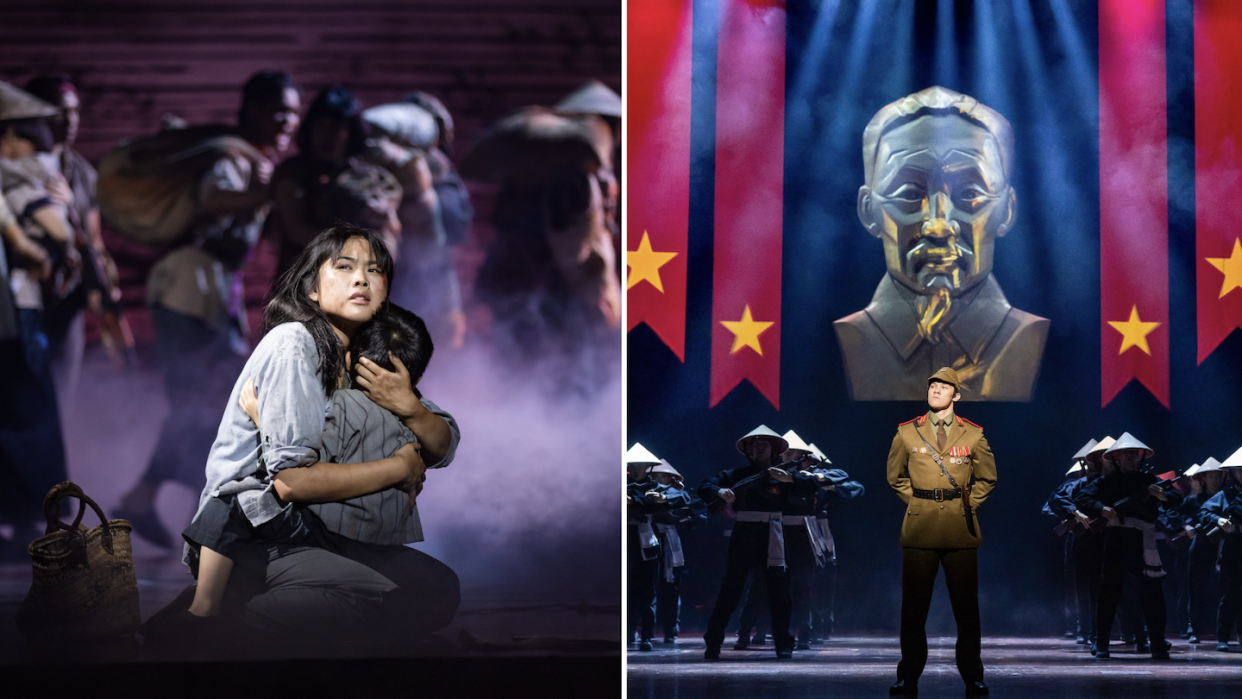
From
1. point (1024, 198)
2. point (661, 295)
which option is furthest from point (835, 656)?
point (1024, 198)

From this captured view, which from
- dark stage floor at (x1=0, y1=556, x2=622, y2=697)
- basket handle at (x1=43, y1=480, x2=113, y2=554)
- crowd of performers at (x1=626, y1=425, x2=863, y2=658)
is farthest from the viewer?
crowd of performers at (x1=626, y1=425, x2=863, y2=658)

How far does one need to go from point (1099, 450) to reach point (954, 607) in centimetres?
217

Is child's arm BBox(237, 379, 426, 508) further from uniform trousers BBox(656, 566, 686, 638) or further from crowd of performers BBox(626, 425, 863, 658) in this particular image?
uniform trousers BBox(656, 566, 686, 638)

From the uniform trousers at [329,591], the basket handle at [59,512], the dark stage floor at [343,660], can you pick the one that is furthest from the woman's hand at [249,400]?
the basket handle at [59,512]

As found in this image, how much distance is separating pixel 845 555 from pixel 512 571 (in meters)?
1.83

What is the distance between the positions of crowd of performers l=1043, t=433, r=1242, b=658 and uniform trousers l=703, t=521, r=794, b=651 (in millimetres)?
1576

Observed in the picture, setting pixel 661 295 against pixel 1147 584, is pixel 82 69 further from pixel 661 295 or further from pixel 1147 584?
pixel 1147 584

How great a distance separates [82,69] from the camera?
5367 mm

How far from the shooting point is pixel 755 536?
5.44 metres

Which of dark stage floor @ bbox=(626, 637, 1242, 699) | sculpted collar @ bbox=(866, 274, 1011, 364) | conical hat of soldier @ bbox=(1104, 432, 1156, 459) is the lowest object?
dark stage floor @ bbox=(626, 637, 1242, 699)

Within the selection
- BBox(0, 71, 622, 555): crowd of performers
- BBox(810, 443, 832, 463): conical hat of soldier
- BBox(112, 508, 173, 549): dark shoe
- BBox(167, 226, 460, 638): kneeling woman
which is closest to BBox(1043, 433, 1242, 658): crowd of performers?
BBox(810, 443, 832, 463): conical hat of soldier

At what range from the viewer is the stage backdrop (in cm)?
566

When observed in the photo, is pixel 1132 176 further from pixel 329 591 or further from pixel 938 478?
pixel 329 591

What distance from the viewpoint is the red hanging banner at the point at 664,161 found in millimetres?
5656
